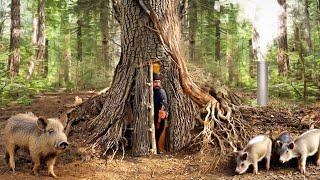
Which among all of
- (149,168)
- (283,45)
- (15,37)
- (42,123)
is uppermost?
(15,37)

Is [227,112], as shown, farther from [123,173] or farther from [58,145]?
[58,145]

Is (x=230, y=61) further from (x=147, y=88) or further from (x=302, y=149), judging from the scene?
(x=302, y=149)

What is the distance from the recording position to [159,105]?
8.95 metres

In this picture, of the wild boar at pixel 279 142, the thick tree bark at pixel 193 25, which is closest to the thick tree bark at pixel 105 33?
the thick tree bark at pixel 193 25

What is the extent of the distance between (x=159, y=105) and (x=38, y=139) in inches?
102

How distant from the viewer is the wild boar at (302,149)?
25.4 ft

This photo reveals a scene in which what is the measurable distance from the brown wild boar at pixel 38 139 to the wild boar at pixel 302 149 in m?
3.81

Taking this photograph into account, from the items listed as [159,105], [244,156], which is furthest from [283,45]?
[244,156]

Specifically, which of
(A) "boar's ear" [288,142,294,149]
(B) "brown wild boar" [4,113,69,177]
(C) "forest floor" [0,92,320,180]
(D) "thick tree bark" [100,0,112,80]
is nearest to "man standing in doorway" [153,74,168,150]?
(C) "forest floor" [0,92,320,180]

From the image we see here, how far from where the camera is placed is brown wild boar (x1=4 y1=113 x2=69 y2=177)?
24.1 ft

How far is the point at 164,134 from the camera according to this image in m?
9.08

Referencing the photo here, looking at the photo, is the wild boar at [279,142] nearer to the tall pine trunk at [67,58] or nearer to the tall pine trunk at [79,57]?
the tall pine trunk at [79,57]

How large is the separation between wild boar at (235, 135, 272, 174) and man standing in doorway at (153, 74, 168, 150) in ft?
5.99

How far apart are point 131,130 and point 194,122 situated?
1.33 meters
